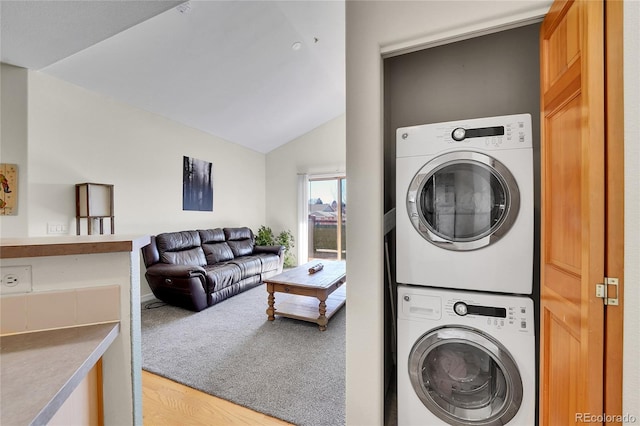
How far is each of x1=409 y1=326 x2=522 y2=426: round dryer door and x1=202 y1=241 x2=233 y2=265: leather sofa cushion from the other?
361cm

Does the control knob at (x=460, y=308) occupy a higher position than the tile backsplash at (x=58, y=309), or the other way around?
the tile backsplash at (x=58, y=309)

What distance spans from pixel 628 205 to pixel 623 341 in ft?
1.23

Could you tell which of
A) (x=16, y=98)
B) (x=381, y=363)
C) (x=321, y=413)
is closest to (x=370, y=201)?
(x=381, y=363)

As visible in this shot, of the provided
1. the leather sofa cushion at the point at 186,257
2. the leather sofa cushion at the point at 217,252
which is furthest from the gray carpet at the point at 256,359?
the leather sofa cushion at the point at 217,252

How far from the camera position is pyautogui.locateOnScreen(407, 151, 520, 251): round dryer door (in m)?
1.31

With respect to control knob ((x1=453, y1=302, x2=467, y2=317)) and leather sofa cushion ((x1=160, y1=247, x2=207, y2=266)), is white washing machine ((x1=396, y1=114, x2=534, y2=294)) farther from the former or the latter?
leather sofa cushion ((x1=160, y1=247, x2=207, y2=266))

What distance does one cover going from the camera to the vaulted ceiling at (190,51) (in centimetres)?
203

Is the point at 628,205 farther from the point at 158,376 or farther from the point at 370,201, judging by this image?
the point at 158,376

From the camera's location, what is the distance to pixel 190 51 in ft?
9.62

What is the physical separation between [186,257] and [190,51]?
2665 mm

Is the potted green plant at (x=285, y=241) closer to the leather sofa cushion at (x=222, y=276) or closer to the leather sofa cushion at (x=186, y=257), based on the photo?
the leather sofa cushion at (x=186, y=257)

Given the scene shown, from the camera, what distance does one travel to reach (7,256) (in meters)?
0.72

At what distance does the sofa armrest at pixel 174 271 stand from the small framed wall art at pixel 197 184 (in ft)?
4.52

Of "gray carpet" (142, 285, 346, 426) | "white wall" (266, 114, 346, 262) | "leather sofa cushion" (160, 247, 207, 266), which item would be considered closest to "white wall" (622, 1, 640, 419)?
"gray carpet" (142, 285, 346, 426)
